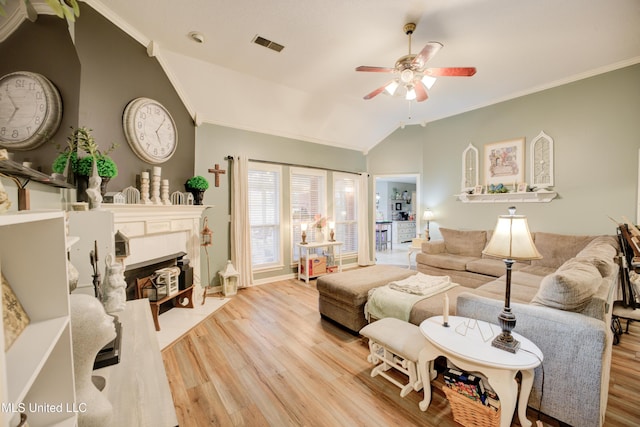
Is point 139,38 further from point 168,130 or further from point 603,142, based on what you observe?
point 603,142

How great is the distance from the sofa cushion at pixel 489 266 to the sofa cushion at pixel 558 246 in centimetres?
36

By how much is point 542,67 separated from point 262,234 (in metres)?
4.89

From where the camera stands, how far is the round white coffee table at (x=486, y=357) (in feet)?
4.57

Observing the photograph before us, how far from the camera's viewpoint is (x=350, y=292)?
2.71 meters

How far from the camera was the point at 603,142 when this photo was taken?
3576 millimetres

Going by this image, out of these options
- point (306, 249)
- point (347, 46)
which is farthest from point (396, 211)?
point (347, 46)

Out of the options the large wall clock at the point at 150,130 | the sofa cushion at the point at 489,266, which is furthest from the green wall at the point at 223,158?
the sofa cushion at the point at 489,266

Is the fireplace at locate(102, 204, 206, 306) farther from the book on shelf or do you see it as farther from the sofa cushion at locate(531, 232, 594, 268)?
the sofa cushion at locate(531, 232, 594, 268)

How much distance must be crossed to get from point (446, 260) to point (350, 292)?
94.4 inches

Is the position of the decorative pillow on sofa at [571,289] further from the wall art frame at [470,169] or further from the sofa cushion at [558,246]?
the wall art frame at [470,169]

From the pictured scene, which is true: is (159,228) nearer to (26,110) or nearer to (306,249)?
(26,110)

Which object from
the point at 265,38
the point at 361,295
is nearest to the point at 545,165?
the point at 361,295

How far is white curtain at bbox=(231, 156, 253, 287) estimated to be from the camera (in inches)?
163

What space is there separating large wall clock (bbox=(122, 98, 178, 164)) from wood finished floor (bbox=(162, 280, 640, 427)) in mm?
2111
